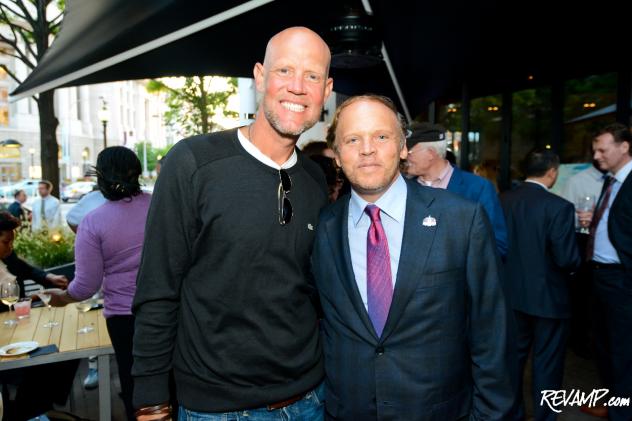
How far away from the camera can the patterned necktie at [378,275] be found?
1.76 m

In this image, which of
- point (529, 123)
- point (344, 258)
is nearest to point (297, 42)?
point (344, 258)

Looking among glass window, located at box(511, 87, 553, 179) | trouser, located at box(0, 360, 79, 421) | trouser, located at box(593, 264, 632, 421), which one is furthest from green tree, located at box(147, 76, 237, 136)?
trouser, located at box(593, 264, 632, 421)

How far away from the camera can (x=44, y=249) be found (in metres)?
7.20

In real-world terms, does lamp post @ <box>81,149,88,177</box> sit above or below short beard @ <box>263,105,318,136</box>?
above

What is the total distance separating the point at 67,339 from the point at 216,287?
214cm

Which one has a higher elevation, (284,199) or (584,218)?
(284,199)

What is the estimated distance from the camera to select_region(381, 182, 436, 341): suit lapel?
1695mm

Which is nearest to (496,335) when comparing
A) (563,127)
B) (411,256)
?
(411,256)

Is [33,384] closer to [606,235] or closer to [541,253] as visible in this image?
[541,253]

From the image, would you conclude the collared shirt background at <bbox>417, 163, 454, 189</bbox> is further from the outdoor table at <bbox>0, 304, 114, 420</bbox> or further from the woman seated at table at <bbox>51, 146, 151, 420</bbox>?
the outdoor table at <bbox>0, 304, 114, 420</bbox>

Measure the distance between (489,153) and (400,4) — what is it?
452cm

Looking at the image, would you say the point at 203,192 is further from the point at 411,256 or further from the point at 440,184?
the point at 440,184

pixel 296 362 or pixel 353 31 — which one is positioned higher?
pixel 353 31

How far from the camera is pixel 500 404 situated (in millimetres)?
1694
